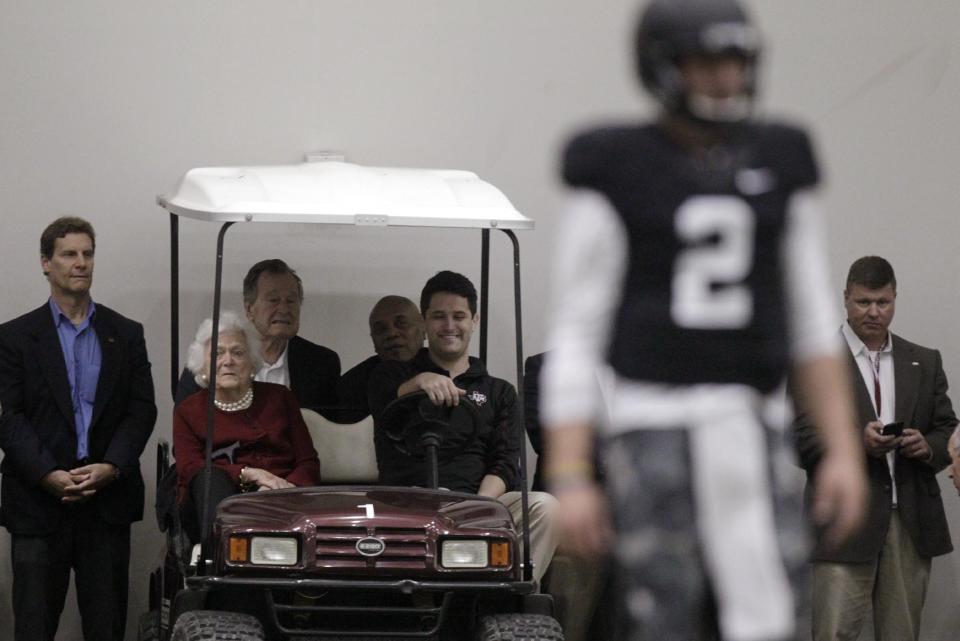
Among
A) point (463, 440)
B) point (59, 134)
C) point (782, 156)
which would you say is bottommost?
point (463, 440)

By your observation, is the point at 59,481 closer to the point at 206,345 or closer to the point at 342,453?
the point at 206,345

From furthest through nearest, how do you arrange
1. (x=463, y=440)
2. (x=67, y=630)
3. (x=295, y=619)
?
(x=67, y=630) < (x=463, y=440) < (x=295, y=619)

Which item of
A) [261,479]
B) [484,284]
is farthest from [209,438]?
[484,284]

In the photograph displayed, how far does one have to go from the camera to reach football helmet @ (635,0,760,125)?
9.66 feet

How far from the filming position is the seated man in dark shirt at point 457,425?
6.71 m

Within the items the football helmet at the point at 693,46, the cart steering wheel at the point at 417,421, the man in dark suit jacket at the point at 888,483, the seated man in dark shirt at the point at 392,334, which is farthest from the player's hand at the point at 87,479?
the football helmet at the point at 693,46

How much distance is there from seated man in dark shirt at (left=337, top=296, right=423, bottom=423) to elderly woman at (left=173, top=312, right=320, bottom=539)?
0.70 metres

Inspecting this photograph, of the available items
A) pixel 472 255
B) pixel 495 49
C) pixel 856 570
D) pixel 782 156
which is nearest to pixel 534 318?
pixel 472 255

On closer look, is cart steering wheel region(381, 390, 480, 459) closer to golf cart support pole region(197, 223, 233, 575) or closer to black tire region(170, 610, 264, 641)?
golf cart support pole region(197, 223, 233, 575)

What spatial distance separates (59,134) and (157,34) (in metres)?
0.64

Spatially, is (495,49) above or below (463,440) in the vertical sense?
above

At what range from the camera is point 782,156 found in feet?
9.85

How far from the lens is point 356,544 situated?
18.8 feet

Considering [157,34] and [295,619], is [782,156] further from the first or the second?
[157,34]
